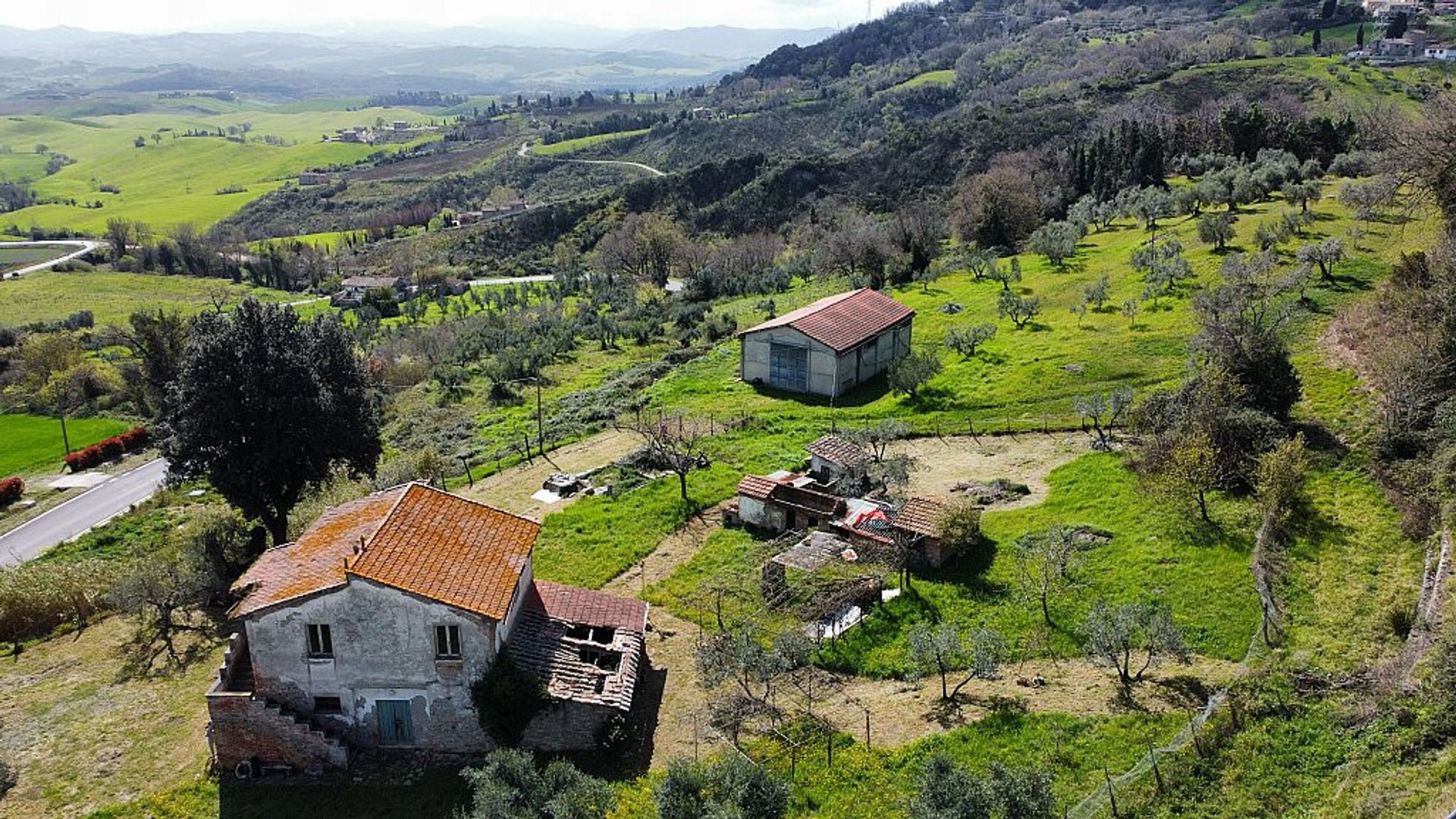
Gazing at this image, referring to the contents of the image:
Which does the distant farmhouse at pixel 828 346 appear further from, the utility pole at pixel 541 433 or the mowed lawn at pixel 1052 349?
the utility pole at pixel 541 433

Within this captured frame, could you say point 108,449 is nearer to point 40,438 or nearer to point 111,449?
point 111,449

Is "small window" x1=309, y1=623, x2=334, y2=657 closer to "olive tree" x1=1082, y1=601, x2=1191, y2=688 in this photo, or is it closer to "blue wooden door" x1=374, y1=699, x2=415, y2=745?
"blue wooden door" x1=374, y1=699, x2=415, y2=745

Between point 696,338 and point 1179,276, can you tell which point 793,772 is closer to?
point 1179,276

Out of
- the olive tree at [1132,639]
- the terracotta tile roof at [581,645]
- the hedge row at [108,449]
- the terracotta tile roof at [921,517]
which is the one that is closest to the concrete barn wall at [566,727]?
the terracotta tile roof at [581,645]

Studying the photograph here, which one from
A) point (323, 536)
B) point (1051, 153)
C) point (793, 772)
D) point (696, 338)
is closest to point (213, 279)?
point (696, 338)

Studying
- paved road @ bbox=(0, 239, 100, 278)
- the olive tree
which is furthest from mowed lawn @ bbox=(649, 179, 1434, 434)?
paved road @ bbox=(0, 239, 100, 278)

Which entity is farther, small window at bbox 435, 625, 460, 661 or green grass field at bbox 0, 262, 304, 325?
green grass field at bbox 0, 262, 304, 325

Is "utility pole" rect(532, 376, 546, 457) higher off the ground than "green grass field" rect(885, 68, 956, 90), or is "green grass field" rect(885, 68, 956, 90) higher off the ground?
"green grass field" rect(885, 68, 956, 90)
